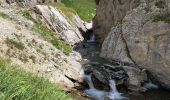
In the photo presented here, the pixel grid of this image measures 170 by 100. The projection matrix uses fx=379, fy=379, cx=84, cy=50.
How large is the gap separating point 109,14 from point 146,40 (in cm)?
1665

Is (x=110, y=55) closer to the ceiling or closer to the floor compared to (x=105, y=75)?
closer to the ceiling

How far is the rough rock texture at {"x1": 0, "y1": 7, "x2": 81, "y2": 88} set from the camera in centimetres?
3203

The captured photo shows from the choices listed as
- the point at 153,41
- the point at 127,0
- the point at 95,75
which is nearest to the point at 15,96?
the point at 95,75

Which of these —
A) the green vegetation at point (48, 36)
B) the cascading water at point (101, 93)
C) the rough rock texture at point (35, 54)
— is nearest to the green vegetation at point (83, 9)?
the green vegetation at point (48, 36)

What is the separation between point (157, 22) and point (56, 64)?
1054 centimetres

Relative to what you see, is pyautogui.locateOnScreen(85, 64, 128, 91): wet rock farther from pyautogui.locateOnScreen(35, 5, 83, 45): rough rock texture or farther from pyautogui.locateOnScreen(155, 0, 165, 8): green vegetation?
pyautogui.locateOnScreen(35, 5, 83, 45): rough rock texture

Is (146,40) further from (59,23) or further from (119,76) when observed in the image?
(59,23)

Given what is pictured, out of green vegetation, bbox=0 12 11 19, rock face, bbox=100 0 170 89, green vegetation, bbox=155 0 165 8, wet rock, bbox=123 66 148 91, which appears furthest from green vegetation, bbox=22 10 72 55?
green vegetation, bbox=155 0 165 8

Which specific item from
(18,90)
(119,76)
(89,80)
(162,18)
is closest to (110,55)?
(119,76)

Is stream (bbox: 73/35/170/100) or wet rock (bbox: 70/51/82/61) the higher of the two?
wet rock (bbox: 70/51/82/61)

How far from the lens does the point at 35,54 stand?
34.3m

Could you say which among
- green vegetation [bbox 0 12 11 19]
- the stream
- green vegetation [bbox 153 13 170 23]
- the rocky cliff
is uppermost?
green vegetation [bbox 0 12 11 19]

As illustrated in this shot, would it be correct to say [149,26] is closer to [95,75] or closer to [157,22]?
[157,22]

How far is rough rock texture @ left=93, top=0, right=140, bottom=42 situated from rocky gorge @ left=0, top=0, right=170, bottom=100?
0.36m
